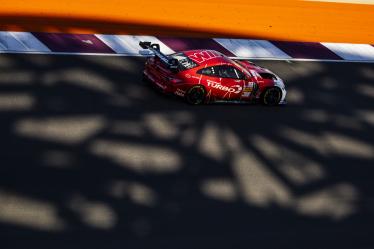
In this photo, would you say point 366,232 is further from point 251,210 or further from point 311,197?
point 251,210

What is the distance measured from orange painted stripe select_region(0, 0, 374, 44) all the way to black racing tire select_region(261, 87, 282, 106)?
16.0 ft

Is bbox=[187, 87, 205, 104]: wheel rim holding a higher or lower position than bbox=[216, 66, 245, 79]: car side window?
lower

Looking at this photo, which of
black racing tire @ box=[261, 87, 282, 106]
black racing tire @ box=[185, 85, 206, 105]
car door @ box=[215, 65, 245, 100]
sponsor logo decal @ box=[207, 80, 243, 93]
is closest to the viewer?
black racing tire @ box=[185, 85, 206, 105]

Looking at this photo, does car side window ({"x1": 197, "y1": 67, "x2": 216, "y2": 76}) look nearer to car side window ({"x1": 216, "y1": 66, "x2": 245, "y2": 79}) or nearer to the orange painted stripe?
car side window ({"x1": 216, "y1": 66, "x2": 245, "y2": 79})

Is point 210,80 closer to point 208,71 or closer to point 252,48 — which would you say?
point 208,71

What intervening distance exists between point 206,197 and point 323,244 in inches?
93.3

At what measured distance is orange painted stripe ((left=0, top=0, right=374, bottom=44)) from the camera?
2062 centimetres

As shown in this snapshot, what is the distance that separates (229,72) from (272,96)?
4.62 feet

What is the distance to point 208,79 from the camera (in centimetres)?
1641

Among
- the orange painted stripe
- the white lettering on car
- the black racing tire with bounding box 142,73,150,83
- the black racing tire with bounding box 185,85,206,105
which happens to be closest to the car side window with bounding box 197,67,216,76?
the black racing tire with bounding box 185,85,206,105

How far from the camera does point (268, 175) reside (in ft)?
46.3

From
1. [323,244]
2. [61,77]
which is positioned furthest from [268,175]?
[61,77]

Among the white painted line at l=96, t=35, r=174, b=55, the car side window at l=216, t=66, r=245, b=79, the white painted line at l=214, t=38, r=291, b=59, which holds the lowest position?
the white painted line at l=96, t=35, r=174, b=55

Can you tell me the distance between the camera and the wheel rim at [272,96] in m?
17.3
